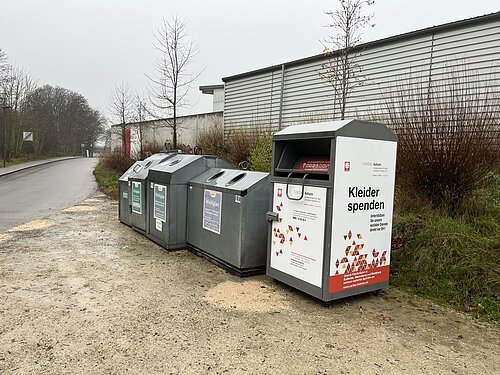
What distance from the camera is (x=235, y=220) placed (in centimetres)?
456

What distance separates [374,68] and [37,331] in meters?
8.87

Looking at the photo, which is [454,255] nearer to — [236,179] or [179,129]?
[236,179]

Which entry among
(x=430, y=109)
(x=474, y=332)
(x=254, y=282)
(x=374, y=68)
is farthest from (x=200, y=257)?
(x=374, y=68)

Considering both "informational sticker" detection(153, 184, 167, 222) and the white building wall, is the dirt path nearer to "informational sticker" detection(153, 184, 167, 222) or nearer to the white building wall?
"informational sticker" detection(153, 184, 167, 222)

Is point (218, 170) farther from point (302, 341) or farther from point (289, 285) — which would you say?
point (302, 341)

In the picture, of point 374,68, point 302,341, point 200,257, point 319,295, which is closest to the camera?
point 302,341

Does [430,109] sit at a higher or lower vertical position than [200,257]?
higher

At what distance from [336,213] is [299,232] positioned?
0.47 m

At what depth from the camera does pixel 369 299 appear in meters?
3.94

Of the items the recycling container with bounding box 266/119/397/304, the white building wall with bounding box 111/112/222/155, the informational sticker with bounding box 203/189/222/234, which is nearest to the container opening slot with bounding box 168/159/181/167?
the informational sticker with bounding box 203/189/222/234

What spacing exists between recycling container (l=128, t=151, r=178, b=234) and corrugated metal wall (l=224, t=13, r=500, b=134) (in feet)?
13.9

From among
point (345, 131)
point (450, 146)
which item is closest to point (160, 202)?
point (345, 131)

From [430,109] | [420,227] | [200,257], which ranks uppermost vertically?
[430,109]

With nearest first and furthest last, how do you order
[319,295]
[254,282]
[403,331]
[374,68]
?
[403,331], [319,295], [254,282], [374,68]
